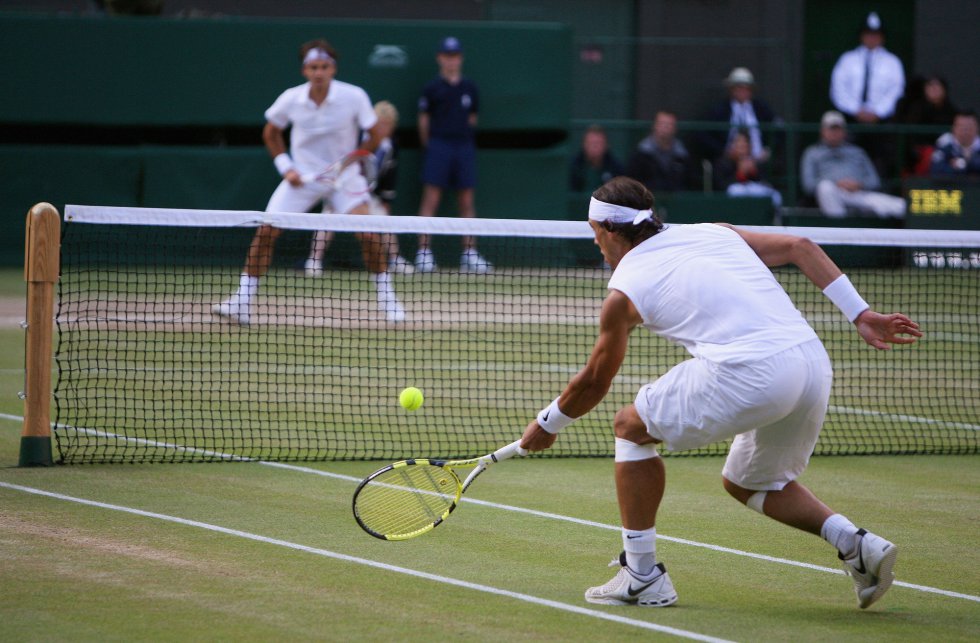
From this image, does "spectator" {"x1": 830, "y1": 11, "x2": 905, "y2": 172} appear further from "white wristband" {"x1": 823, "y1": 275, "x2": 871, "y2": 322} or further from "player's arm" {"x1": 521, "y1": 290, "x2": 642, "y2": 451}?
"player's arm" {"x1": 521, "y1": 290, "x2": 642, "y2": 451}

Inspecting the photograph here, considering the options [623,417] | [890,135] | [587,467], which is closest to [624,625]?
[623,417]

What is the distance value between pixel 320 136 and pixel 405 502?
7258mm

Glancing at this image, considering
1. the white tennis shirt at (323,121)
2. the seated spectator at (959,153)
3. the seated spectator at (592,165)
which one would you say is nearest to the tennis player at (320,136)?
the white tennis shirt at (323,121)

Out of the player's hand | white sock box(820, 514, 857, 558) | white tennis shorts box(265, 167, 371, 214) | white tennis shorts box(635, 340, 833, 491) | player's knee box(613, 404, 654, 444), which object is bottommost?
white sock box(820, 514, 857, 558)

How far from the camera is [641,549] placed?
4688 millimetres

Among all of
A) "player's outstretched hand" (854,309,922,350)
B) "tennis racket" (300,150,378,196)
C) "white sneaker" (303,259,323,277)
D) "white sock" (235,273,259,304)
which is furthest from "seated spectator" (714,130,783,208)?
"player's outstretched hand" (854,309,922,350)

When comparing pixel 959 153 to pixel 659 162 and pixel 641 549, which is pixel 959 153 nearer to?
pixel 659 162

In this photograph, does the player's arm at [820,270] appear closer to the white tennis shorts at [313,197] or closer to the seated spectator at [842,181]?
the white tennis shorts at [313,197]

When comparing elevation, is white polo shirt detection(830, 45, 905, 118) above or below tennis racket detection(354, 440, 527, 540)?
above

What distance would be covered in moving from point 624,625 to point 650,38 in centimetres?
1614

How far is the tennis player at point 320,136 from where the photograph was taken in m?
11.9

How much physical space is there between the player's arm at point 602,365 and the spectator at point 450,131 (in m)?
11.4

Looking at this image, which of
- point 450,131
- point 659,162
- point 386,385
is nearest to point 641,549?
point 386,385

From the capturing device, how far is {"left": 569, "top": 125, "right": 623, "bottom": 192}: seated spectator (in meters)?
17.3
